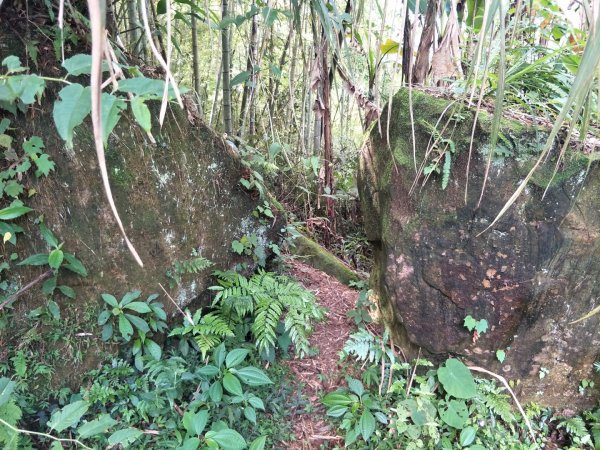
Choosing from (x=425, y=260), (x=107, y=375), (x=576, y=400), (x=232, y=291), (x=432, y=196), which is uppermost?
(x=432, y=196)

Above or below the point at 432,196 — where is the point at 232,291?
below

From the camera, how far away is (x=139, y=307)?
2203mm

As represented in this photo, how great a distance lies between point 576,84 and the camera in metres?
0.63

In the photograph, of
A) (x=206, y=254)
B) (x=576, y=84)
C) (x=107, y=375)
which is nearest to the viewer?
(x=576, y=84)

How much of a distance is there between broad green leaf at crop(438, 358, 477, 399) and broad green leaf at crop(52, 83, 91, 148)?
89.0 inches

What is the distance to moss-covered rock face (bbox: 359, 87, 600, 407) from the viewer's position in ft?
7.34

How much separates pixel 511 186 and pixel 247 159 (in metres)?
1.78

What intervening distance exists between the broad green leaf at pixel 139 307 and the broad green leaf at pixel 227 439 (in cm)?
73

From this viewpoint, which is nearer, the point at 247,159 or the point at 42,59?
the point at 42,59

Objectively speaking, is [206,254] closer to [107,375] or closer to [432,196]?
[107,375]

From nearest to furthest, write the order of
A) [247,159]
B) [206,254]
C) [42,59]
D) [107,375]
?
[42,59]
[107,375]
[206,254]
[247,159]

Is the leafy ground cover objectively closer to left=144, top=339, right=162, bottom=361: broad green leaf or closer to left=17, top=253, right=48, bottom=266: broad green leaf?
left=144, top=339, right=162, bottom=361: broad green leaf

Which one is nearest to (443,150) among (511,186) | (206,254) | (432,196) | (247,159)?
(432,196)

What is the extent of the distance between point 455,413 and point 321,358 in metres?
0.85
